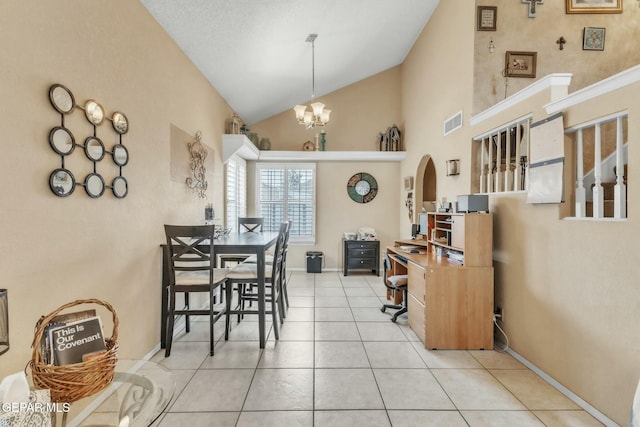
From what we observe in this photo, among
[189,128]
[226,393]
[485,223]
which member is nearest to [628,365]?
[485,223]

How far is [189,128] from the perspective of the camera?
354cm

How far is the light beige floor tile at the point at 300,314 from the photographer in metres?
3.70

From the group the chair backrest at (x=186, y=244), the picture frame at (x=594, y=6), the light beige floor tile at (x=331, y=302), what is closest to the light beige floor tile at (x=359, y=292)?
the light beige floor tile at (x=331, y=302)

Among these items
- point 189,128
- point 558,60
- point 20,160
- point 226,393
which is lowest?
point 226,393

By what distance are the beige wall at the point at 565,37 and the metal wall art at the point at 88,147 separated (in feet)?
12.4

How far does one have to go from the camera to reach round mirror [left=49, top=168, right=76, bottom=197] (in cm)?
167

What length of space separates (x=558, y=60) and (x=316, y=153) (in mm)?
3905

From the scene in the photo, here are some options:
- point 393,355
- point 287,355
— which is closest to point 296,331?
point 287,355

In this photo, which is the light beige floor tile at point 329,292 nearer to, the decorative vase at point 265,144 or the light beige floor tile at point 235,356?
the light beige floor tile at point 235,356

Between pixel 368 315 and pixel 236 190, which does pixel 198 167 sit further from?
pixel 368 315

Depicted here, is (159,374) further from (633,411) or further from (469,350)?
(469,350)

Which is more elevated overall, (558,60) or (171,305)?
(558,60)

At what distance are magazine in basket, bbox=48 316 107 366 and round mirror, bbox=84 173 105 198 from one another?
103cm

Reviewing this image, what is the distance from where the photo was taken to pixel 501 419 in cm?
197
